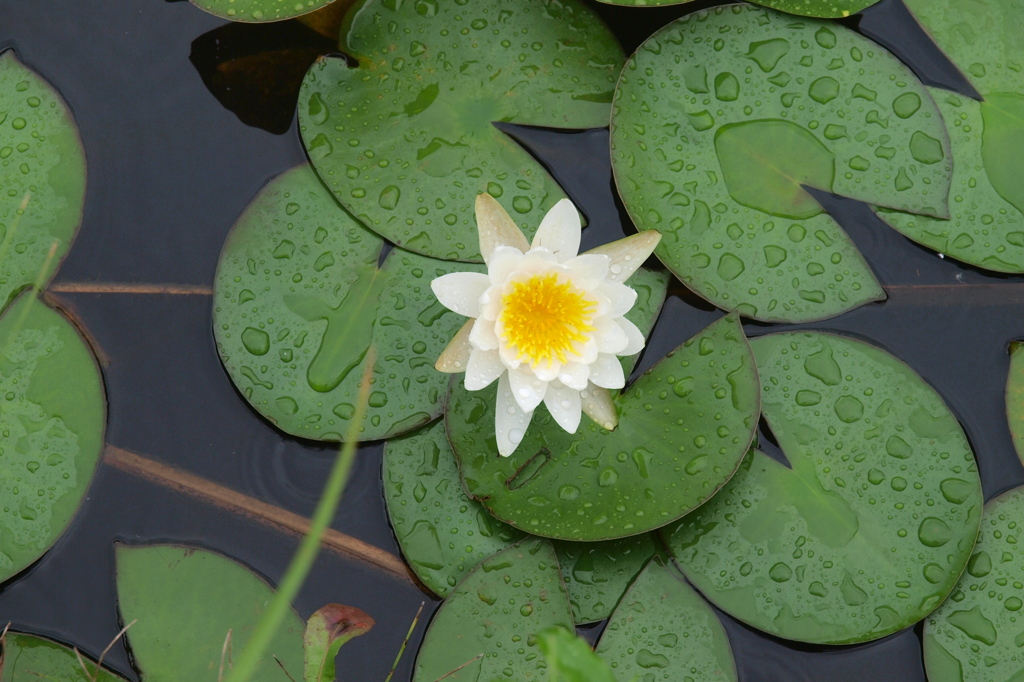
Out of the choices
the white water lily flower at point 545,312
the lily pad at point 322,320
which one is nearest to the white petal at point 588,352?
the white water lily flower at point 545,312

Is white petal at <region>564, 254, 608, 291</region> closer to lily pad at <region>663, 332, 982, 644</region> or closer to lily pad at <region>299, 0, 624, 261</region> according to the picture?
lily pad at <region>299, 0, 624, 261</region>

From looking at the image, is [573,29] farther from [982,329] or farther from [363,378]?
[982,329]

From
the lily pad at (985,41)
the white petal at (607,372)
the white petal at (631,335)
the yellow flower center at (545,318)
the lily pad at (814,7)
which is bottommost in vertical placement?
the white petal at (607,372)

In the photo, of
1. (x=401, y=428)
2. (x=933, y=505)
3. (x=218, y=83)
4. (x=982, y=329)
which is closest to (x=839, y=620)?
(x=933, y=505)

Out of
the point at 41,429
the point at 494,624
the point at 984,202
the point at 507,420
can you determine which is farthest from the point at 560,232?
the point at 41,429

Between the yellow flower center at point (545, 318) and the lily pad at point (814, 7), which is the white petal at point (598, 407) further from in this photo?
the lily pad at point (814, 7)
